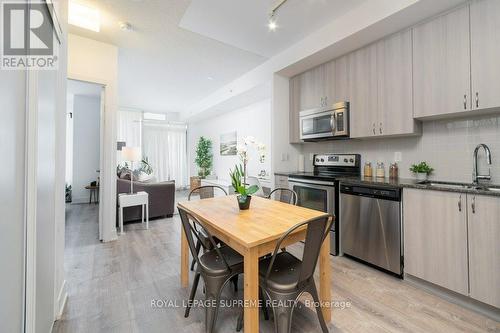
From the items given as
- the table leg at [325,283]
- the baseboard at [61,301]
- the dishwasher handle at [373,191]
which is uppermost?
the dishwasher handle at [373,191]

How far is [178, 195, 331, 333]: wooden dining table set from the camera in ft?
4.15

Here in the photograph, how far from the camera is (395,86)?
2.49 metres

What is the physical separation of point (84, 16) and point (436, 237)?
14.3ft

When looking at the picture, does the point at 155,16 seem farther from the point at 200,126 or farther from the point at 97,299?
the point at 200,126

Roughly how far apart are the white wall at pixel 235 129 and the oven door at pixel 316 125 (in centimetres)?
156

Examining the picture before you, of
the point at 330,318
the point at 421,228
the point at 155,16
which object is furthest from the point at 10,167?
the point at 421,228

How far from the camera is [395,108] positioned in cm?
250

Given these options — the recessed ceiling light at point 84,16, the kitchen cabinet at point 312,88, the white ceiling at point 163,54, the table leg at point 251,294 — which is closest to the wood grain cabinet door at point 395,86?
the kitchen cabinet at point 312,88

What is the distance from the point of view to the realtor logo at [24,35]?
0.84 meters

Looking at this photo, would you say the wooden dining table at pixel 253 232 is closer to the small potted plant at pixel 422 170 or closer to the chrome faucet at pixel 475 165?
the small potted plant at pixel 422 170

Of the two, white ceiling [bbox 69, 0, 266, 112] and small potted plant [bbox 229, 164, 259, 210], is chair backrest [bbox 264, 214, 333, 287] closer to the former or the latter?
small potted plant [bbox 229, 164, 259, 210]

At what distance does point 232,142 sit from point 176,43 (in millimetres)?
3482

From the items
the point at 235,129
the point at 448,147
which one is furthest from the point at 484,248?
the point at 235,129

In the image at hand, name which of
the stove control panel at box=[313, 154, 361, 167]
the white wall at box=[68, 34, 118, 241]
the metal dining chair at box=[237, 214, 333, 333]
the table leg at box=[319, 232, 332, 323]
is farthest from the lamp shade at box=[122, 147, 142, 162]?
the table leg at box=[319, 232, 332, 323]
